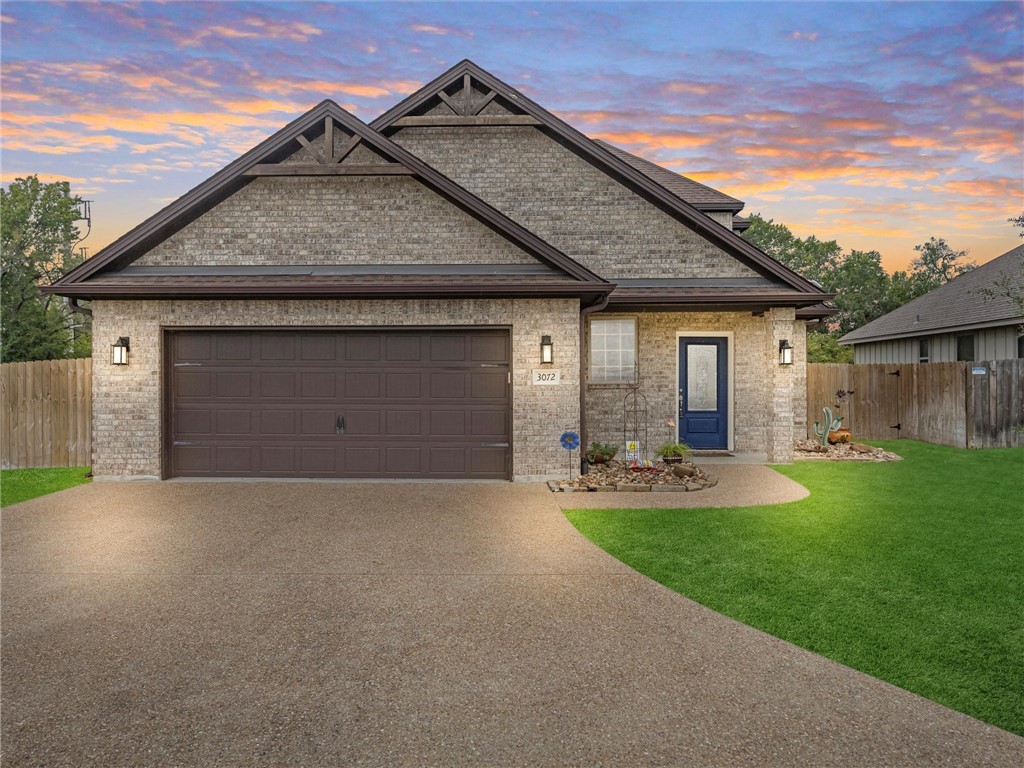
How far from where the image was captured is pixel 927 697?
11.2 ft

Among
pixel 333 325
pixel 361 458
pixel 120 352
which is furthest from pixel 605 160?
pixel 120 352

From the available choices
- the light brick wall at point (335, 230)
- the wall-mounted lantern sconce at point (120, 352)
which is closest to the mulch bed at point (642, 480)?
the light brick wall at point (335, 230)

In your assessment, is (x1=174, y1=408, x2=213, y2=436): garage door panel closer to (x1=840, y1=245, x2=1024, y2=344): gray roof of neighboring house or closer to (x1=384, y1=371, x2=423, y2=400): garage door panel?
(x1=384, y1=371, x2=423, y2=400): garage door panel

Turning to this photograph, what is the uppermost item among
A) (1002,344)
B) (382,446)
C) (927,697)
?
(1002,344)

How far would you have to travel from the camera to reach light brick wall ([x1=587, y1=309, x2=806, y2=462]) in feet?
41.8

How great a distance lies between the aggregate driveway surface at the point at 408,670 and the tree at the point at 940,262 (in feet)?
190

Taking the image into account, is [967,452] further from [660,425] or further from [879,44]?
[879,44]

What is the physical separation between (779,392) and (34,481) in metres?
14.3

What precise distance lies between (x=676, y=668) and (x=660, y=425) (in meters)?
9.39

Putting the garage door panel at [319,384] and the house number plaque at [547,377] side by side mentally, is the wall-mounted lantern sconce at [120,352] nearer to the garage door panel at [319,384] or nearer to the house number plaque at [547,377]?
the garage door panel at [319,384]

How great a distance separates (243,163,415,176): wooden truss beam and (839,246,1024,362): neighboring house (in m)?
15.9

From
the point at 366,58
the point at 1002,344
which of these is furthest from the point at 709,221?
the point at 1002,344

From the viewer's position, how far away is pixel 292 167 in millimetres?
10266

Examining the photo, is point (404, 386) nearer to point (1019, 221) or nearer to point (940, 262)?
point (1019, 221)
